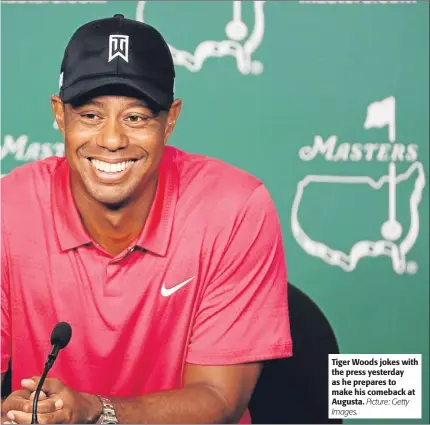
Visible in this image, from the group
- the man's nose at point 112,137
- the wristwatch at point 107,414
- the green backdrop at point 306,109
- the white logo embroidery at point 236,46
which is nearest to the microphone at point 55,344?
the wristwatch at point 107,414

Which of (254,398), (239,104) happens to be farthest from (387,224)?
(254,398)

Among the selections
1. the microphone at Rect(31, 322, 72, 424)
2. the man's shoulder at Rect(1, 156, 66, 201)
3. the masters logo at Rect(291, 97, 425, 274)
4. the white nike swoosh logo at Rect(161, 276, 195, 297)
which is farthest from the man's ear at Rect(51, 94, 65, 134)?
the masters logo at Rect(291, 97, 425, 274)

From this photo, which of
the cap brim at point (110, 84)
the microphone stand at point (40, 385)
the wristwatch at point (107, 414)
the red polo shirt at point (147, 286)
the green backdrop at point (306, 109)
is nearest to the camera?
the microphone stand at point (40, 385)

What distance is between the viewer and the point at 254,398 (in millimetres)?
2029

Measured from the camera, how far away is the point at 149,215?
2010 millimetres

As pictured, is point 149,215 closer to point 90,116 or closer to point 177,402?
point 90,116

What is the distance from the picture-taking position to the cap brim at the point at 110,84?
1.86 m

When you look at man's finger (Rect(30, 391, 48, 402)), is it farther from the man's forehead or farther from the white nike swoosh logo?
the man's forehead

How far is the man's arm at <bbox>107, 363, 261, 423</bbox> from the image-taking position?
6.00 ft

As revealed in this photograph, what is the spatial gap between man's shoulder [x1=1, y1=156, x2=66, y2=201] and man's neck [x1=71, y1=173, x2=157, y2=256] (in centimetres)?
7

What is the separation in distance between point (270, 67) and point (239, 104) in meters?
0.12

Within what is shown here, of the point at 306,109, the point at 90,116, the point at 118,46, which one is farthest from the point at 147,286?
the point at 306,109

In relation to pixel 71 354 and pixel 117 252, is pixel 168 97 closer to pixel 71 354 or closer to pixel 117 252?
pixel 117 252

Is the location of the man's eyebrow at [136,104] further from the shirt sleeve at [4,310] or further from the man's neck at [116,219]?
the shirt sleeve at [4,310]
